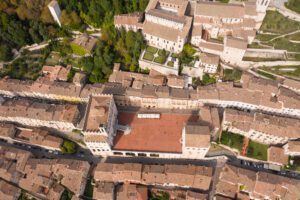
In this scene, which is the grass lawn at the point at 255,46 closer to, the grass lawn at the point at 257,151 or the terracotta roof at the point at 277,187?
the grass lawn at the point at 257,151

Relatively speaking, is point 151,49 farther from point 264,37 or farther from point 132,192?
point 132,192

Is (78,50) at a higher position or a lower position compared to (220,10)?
lower

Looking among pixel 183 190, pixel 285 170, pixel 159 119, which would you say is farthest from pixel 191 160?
pixel 285 170

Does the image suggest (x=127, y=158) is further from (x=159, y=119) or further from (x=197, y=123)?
(x=197, y=123)

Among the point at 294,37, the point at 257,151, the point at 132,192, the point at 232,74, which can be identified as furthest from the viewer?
the point at 232,74

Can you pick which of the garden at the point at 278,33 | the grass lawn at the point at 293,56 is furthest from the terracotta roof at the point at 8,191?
the grass lawn at the point at 293,56

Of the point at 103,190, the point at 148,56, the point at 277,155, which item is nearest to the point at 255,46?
the point at 277,155
